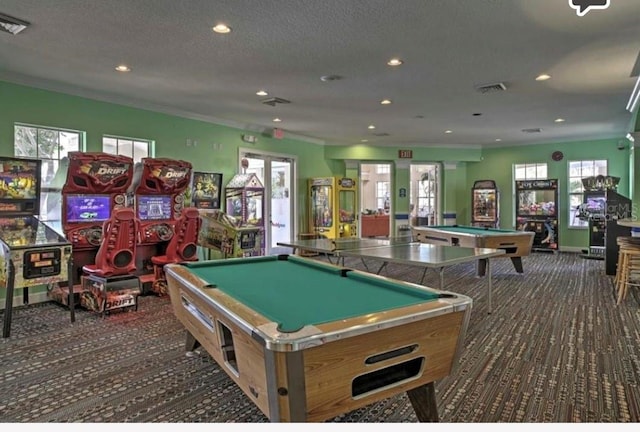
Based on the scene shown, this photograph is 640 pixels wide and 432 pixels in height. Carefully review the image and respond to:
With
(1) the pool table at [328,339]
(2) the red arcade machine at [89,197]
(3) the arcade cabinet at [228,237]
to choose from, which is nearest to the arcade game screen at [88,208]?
(2) the red arcade machine at [89,197]

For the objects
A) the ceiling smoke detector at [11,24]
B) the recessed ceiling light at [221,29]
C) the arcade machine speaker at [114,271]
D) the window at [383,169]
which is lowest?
the arcade machine speaker at [114,271]

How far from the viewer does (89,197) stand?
14.9 feet

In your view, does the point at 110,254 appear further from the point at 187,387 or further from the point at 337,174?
the point at 337,174

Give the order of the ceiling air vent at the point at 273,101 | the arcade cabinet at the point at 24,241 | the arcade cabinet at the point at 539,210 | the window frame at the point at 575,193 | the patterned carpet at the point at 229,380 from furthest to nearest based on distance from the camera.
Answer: the window frame at the point at 575,193, the arcade cabinet at the point at 539,210, the ceiling air vent at the point at 273,101, the arcade cabinet at the point at 24,241, the patterned carpet at the point at 229,380

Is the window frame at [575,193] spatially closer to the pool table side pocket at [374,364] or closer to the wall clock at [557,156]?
the wall clock at [557,156]

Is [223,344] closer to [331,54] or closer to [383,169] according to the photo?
[331,54]

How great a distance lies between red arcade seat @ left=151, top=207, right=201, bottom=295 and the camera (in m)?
5.19

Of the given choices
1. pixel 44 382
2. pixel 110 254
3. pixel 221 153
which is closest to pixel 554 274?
pixel 221 153

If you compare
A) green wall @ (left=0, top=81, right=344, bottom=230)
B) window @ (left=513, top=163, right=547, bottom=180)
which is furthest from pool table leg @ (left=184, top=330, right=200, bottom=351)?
window @ (left=513, top=163, right=547, bottom=180)

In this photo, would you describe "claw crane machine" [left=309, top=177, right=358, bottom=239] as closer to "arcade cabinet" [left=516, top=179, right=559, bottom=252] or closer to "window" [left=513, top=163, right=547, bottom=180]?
"arcade cabinet" [left=516, top=179, right=559, bottom=252]

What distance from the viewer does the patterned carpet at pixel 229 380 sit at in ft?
7.68

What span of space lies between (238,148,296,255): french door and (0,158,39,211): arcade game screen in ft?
13.1

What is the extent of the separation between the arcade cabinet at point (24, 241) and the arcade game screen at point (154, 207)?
1.06m

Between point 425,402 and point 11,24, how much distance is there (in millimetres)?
3979
